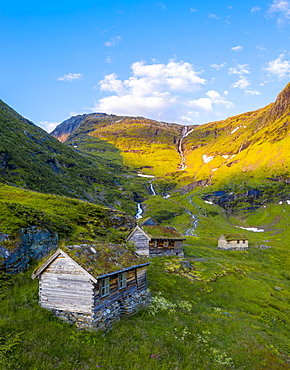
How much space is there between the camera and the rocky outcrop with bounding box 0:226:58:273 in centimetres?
1956

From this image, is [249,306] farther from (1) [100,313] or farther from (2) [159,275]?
(1) [100,313]

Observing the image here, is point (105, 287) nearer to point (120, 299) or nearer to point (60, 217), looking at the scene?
point (120, 299)

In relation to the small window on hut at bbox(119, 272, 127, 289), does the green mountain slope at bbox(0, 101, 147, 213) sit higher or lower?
higher

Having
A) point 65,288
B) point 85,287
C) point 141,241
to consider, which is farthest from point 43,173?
point 85,287

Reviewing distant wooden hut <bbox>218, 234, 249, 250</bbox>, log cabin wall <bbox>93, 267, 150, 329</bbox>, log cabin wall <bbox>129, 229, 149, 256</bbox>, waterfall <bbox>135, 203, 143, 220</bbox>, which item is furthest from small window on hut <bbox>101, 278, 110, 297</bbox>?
waterfall <bbox>135, 203, 143, 220</bbox>

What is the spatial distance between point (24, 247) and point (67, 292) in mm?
7424

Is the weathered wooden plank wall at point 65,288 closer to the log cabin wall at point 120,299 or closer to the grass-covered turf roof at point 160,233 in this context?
the log cabin wall at point 120,299

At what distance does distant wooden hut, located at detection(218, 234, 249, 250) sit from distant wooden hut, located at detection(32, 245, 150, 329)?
2647 inches

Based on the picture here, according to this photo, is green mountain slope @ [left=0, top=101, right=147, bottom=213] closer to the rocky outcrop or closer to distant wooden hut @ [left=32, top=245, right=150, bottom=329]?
the rocky outcrop

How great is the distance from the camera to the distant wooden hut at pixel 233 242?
79688 millimetres

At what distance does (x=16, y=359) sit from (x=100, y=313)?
19.7 feet

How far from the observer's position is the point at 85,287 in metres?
16.5

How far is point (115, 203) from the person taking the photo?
15675 cm

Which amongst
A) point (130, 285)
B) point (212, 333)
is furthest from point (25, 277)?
point (212, 333)
